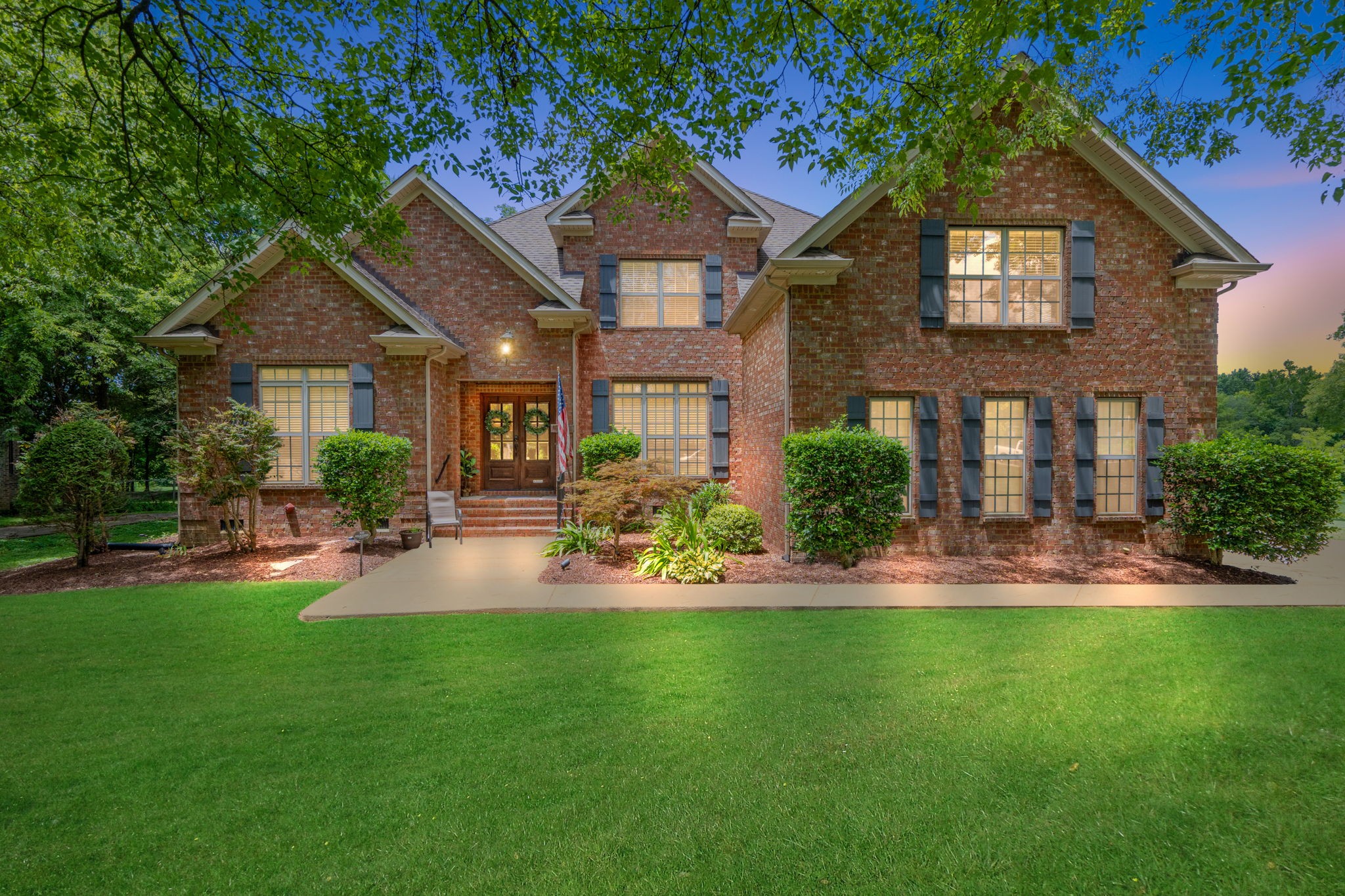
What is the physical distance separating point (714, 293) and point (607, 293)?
2.45 metres

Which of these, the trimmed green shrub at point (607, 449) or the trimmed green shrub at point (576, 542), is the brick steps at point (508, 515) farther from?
the trimmed green shrub at point (576, 542)

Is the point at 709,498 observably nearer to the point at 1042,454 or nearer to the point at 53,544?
the point at 1042,454

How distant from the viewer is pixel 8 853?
2553 millimetres

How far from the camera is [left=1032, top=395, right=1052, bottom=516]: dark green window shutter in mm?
9484

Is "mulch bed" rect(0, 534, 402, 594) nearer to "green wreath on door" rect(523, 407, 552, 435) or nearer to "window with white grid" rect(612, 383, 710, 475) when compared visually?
"green wreath on door" rect(523, 407, 552, 435)

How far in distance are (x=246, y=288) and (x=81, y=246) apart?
3.09m

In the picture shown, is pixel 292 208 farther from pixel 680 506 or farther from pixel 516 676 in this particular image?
pixel 680 506

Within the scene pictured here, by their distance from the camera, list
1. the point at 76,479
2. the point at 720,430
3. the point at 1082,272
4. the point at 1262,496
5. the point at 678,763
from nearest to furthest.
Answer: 1. the point at 678,763
2. the point at 1262,496
3. the point at 76,479
4. the point at 1082,272
5. the point at 720,430

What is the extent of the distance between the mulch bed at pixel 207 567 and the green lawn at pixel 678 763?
3.28 metres

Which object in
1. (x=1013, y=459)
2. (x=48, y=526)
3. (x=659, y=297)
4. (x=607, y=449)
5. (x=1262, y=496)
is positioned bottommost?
(x=48, y=526)

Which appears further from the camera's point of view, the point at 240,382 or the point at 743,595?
the point at 240,382

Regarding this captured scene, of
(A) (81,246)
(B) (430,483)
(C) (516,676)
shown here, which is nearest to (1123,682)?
(C) (516,676)

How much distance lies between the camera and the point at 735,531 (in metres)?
9.59

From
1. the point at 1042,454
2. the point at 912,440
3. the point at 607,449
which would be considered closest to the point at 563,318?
the point at 607,449
